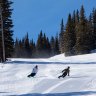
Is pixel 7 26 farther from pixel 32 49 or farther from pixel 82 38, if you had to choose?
pixel 32 49

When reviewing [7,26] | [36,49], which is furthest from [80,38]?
[36,49]

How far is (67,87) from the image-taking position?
27.9m

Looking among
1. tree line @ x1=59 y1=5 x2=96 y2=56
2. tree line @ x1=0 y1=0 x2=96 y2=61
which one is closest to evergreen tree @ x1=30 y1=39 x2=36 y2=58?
tree line @ x1=0 y1=0 x2=96 y2=61

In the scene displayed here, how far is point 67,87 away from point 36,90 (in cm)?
246

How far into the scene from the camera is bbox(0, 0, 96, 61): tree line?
187 ft

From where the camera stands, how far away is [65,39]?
94.6 metres

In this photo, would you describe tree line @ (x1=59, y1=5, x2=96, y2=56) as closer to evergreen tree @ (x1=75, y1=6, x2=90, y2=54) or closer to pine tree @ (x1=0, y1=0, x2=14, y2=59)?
evergreen tree @ (x1=75, y1=6, x2=90, y2=54)

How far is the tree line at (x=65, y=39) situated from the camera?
187 feet

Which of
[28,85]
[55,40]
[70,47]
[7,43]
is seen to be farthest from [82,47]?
[55,40]

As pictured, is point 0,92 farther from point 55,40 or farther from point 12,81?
point 55,40

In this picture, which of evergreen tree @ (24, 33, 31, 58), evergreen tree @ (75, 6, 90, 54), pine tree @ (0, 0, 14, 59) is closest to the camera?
pine tree @ (0, 0, 14, 59)

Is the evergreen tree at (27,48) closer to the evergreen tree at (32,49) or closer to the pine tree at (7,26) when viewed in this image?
the evergreen tree at (32,49)

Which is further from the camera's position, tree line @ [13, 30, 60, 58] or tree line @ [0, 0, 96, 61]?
tree line @ [13, 30, 60, 58]

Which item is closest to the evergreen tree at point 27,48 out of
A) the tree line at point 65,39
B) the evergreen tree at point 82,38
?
the tree line at point 65,39
